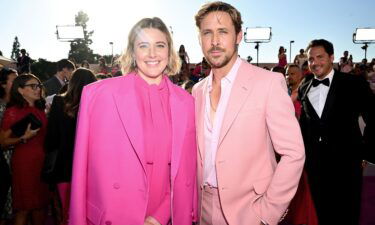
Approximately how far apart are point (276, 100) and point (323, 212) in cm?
231

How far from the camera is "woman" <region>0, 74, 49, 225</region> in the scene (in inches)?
148

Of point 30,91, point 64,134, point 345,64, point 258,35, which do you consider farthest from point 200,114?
point 258,35

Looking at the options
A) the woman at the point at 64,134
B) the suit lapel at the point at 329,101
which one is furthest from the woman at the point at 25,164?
the suit lapel at the point at 329,101

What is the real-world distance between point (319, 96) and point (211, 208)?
2.32 meters

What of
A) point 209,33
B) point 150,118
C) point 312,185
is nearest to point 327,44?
point 312,185

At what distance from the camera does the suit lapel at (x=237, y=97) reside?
7.19 feet

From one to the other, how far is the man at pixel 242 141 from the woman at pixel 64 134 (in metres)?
1.68

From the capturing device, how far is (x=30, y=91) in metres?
4.00

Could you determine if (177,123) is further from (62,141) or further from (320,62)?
(320,62)

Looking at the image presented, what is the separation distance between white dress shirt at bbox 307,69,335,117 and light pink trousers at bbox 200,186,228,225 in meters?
2.09

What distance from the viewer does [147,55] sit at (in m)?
2.25

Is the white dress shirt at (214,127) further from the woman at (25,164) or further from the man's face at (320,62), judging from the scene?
the woman at (25,164)

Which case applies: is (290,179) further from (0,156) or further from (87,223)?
(0,156)

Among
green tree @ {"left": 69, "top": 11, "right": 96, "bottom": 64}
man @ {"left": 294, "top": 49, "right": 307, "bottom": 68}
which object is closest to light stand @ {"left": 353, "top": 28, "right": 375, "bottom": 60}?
man @ {"left": 294, "top": 49, "right": 307, "bottom": 68}
